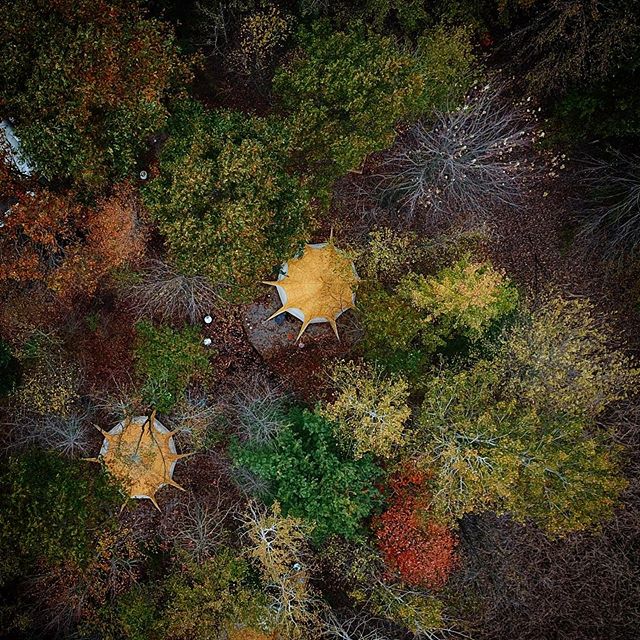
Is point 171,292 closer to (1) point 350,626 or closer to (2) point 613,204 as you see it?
(1) point 350,626

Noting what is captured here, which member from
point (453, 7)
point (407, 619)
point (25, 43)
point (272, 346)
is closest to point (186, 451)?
point (272, 346)

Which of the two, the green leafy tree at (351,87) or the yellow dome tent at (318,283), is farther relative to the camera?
the yellow dome tent at (318,283)

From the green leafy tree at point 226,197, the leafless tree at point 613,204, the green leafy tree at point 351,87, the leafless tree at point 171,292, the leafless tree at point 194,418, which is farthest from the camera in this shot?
the leafless tree at point 194,418

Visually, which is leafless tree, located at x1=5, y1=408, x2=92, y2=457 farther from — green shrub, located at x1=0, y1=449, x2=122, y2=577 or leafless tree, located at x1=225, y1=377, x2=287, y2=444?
leafless tree, located at x1=225, y1=377, x2=287, y2=444

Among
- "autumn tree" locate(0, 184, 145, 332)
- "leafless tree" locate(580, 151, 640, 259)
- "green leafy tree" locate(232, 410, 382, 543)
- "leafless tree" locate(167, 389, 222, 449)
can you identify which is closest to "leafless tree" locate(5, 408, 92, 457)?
"leafless tree" locate(167, 389, 222, 449)

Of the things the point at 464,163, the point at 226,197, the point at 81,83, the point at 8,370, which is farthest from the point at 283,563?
the point at 81,83

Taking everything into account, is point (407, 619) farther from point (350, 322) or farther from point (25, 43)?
point (25, 43)

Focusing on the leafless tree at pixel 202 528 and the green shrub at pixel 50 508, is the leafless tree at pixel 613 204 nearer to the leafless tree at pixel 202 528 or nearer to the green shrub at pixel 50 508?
the leafless tree at pixel 202 528

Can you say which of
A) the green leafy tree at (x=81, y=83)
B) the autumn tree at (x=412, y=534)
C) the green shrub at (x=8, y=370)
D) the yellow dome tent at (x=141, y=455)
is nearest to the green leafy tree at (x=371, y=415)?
the autumn tree at (x=412, y=534)
